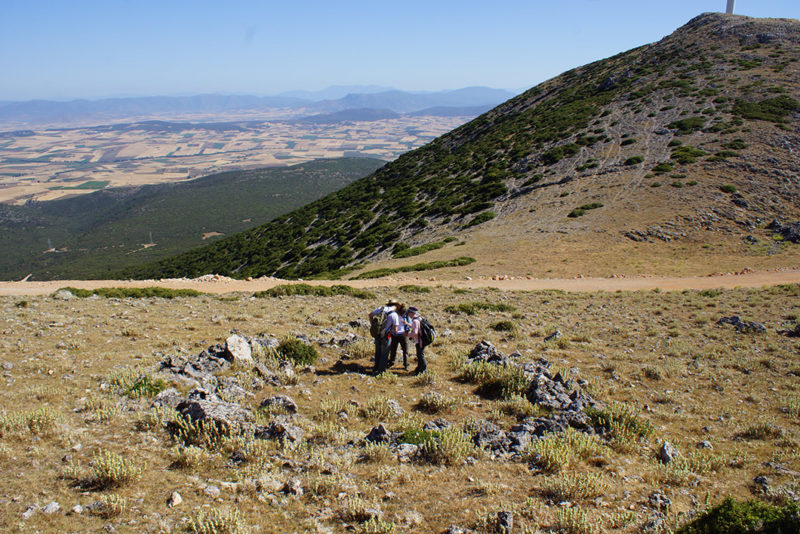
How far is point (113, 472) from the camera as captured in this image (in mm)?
5289

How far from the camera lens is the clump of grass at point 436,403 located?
800 centimetres

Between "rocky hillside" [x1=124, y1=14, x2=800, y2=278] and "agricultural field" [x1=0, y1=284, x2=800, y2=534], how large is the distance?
59.2 ft

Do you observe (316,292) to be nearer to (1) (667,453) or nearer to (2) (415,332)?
(2) (415,332)

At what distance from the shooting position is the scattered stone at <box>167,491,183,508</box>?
506 centimetres

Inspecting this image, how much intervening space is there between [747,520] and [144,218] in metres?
139

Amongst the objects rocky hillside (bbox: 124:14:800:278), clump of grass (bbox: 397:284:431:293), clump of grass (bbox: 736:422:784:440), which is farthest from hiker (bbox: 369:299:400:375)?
rocky hillside (bbox: 124:14:800:278)

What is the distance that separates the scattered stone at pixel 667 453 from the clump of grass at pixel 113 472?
6.93 metres

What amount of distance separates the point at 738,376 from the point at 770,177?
105 ft

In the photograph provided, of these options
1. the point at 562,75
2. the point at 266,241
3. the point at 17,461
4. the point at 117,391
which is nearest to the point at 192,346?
the point at 117,391

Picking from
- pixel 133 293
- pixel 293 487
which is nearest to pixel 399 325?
pixel 293 487

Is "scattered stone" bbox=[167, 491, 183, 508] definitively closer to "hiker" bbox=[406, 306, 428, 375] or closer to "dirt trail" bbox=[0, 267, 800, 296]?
"hiker" bbox=[406, 306, 428, 375]

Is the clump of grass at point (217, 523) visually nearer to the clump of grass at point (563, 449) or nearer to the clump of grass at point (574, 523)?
the clump of grass at point (574, 523)

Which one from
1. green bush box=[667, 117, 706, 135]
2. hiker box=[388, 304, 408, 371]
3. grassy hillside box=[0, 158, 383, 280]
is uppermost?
green bush box=[667, 117, 706, 135]

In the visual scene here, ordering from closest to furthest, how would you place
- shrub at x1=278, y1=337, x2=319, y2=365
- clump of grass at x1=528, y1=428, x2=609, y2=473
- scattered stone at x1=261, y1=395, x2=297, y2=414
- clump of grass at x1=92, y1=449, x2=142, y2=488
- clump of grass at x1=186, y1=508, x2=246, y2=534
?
clump of grass at x1=186, y1=508, x2=246, y2=534 < clump of grass at x1=92, y1=449, x2=142, y2=488 < clump of grass at x1=528, y1=428, x2=609, y2=473 < scattered stone at x1=261, y1=395, x2=297, y2=414 < shrub at x1=278, y1=337, x2=319, y2=365
